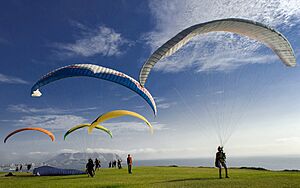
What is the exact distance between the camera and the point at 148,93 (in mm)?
19734

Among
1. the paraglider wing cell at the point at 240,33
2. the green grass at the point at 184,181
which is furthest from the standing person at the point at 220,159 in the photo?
the paraglider wing cell at the point at 240,33

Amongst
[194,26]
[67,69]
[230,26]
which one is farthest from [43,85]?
[230,26]

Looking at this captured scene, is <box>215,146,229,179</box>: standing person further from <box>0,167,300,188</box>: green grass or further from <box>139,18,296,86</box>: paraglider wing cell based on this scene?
<box>139,18,296,86</box>: paraglider wing cell

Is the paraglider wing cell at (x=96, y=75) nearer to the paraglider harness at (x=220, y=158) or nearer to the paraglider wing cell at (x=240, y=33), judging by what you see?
the paraglider wing cell at (x=240, y=33)

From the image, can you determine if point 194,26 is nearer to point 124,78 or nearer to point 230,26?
point 230,26

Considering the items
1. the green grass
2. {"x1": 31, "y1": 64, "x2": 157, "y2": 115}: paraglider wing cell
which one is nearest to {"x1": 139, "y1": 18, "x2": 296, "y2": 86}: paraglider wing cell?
{"x1": 31, "y1": 64, "x2": 157, "y2": 115}: paraglider wing cell

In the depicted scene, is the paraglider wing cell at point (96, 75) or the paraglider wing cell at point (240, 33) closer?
the paraglider wing cell at point (240, 33)

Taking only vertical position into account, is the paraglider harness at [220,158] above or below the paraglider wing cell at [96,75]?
below

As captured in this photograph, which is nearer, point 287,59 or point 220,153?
point 287,59

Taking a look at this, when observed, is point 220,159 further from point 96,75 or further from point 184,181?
point 96,75

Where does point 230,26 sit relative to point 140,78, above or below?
above

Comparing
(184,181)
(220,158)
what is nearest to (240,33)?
(220,158)

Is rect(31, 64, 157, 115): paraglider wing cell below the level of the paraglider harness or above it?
above

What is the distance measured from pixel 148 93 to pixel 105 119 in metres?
5.12
